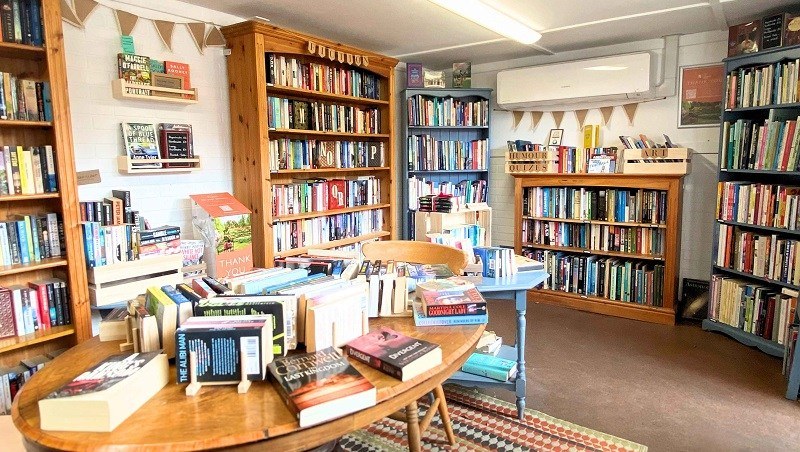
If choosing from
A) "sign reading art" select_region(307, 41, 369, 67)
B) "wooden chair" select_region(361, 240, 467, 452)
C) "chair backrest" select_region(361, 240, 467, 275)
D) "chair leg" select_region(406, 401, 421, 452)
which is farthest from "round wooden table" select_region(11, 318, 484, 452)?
"sign reading art" select_region(307, 41, 369, 67)

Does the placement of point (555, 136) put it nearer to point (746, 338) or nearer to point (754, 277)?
point (754, 277)

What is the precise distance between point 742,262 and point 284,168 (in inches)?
139

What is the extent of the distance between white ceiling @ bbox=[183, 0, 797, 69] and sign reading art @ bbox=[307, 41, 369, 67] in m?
0.20

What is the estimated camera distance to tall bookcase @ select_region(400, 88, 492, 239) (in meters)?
5.09

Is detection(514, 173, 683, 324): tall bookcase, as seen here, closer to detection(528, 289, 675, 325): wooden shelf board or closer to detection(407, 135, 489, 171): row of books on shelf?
detection(528, 289, 675, 325): wooden shelf board

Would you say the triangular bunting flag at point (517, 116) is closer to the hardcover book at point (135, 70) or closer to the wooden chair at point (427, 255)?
the wooden chair at point (427, 255)

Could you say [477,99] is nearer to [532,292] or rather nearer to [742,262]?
[532,292]

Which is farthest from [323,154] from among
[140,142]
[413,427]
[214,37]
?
[413,427]

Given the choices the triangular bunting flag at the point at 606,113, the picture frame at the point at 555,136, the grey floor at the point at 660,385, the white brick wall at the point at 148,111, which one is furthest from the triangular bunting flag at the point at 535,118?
the white brick wall at the point at 148,111

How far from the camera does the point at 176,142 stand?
10.7 ft

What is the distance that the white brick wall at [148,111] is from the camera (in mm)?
2891

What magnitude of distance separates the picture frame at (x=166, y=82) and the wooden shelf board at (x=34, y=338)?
1.48 m

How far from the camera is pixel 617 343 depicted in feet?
12.4

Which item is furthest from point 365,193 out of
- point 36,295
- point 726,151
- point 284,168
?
point 726,151
